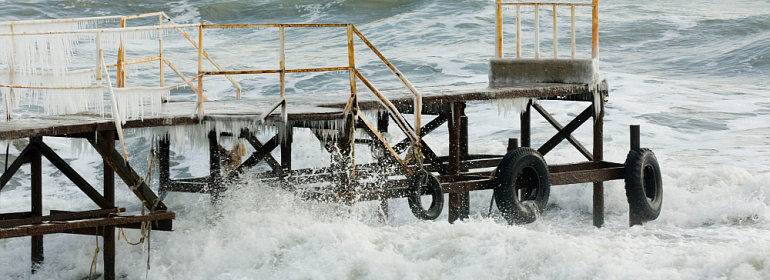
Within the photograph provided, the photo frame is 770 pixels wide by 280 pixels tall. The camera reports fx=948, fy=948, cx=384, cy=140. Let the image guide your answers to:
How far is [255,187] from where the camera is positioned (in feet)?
36.6

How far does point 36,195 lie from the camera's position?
10.0 m

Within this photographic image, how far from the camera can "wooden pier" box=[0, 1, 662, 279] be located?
28.8ft

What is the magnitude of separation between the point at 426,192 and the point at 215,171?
3.24 meters

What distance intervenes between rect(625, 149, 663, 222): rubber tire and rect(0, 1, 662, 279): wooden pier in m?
0.01

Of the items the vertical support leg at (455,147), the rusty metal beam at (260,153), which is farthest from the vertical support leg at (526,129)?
the rusty metal beam at (260,153)

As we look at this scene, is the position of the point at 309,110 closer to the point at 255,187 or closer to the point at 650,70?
the point at 255,187

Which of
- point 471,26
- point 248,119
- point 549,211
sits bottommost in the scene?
point 549,211

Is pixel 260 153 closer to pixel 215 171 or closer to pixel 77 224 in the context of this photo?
pixel 215 171

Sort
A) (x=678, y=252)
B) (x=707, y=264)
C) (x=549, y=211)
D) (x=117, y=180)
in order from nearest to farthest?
1. (x=707, y=264)
2. (x=678, y=252)
3. (x=549, y=211)
4. (x=117, y=180)

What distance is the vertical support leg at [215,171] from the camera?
462 inches

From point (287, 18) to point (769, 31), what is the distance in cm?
1641

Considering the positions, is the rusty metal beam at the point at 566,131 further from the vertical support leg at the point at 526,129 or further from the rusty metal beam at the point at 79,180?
the rusty metal beam at the point at 79,180

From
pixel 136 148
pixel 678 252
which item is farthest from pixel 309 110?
pixel 136 148

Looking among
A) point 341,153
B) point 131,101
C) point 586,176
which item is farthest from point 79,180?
point 586,176
